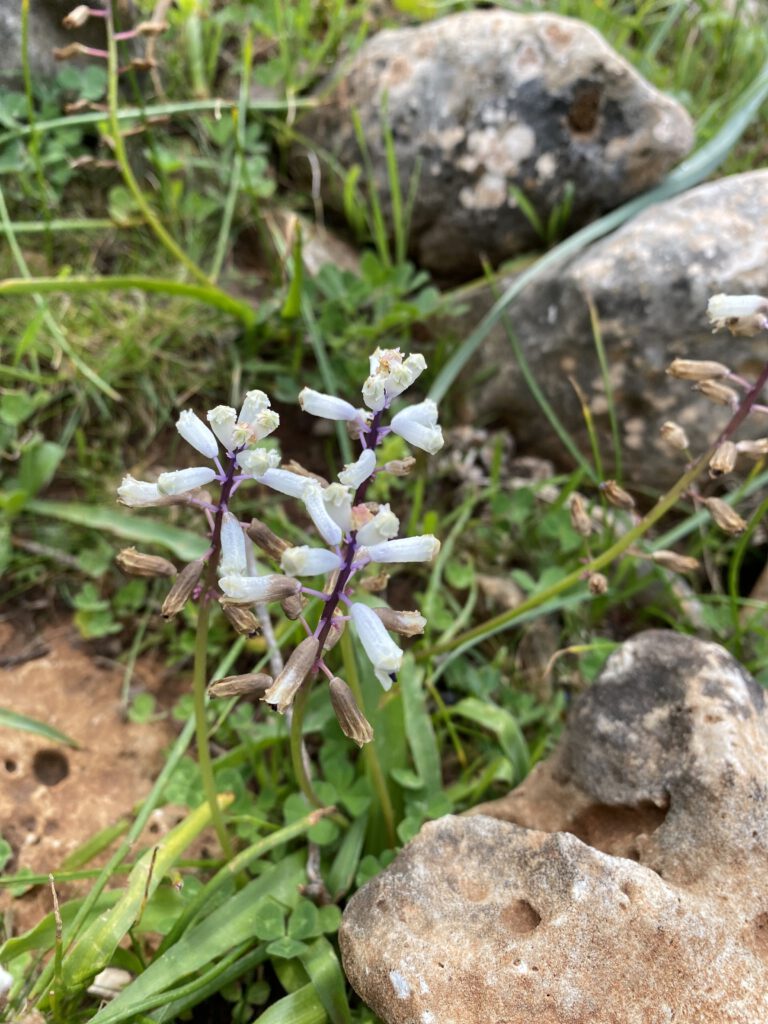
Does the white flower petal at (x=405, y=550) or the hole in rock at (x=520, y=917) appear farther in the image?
the hole in rock at (x=520, y=917)

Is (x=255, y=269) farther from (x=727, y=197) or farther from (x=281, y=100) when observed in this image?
(x=727, y=197)

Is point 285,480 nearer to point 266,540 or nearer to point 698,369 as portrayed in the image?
point 266,540

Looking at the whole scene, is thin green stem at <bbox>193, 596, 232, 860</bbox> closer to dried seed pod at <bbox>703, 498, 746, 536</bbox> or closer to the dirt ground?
the dirt ground

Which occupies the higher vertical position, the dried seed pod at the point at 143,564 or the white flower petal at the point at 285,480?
the white flower petal at the point at 285,480

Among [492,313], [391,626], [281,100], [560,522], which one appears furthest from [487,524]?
[281,100]

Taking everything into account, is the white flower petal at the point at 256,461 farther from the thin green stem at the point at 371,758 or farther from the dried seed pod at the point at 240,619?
the thin green stem at the point at 371,758

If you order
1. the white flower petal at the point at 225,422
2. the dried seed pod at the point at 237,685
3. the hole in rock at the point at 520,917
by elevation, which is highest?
the white flower petal at the point at 225,422

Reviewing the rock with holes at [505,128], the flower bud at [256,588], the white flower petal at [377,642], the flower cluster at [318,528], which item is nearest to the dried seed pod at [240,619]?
the flower cluster at [318,528]

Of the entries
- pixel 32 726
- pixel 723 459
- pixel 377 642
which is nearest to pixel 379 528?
pixel 377 642
